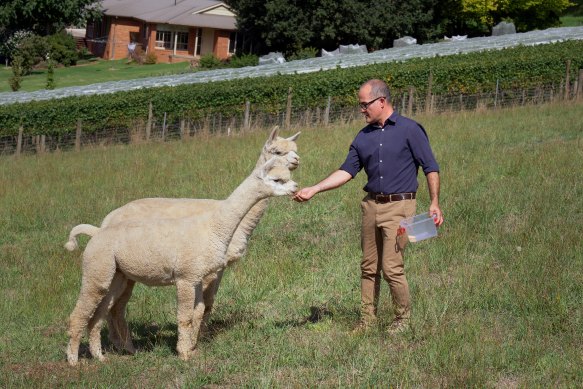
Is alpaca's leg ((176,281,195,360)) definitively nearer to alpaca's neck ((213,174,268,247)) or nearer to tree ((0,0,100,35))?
alpaca's neck ((213,174,268,247))

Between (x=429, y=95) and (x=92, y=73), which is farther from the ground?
(x=429, y=95)

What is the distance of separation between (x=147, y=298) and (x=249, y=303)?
1407 mm

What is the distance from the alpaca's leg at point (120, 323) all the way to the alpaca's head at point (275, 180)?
6.43 ft

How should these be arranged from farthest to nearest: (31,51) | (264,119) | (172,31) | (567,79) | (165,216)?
(172,31) < (31,51) < (264,119) < (567,79) < (165,216)

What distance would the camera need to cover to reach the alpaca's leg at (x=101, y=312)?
8.49 metres

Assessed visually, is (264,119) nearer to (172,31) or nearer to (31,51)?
(31,51)

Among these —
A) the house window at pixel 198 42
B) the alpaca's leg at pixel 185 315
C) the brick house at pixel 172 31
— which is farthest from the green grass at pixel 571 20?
the alpaca's leg at pixel 185 315

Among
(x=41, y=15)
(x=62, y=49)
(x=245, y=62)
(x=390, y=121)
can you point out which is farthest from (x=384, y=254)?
(x=41, y=15)

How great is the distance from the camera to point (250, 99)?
101 feet

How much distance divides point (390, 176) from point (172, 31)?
6570cm

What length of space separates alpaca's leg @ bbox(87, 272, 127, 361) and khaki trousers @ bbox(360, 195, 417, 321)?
232 cm

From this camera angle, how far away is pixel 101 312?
8.52 metres

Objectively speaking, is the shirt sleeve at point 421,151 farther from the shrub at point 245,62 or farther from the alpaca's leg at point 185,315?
the shrub at point 245,62

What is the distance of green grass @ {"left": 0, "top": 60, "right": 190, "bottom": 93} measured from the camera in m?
56.3
